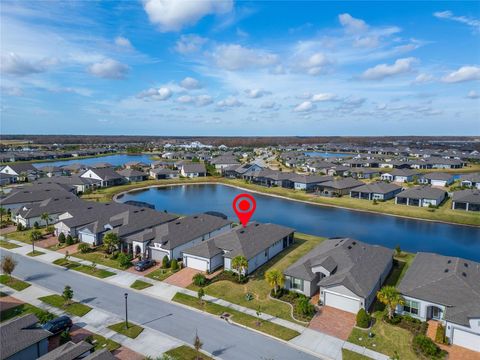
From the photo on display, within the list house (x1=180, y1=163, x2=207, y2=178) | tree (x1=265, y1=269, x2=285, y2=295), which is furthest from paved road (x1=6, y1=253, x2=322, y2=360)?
house (x1=180, y1=163, x2=207, y2=178)

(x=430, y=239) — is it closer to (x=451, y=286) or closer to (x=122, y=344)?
(x=451, y=286)

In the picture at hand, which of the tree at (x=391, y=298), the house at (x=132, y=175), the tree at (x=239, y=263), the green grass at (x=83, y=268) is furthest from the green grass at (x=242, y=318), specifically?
the house at (x=132, y=175)

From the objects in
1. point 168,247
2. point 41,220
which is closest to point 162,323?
point 168,247

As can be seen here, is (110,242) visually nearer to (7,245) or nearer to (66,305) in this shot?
(66,305)

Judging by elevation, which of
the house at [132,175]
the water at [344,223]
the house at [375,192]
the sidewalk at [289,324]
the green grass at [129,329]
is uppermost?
the house at [132,175]

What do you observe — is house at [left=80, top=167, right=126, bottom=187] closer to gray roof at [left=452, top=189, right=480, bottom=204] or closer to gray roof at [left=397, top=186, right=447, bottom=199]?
gray roof at [left=397, top=186, right=447, bottom=199]

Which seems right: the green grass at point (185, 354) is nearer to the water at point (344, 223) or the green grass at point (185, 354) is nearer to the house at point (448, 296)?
the house at point (448, 296)
